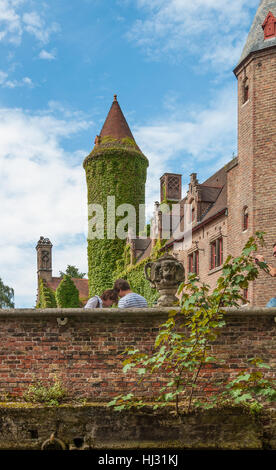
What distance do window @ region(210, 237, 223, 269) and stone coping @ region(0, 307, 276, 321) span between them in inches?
643

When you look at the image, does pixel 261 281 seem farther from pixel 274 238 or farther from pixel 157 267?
pixel 157 267

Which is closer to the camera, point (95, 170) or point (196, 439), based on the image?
point (196, 439)

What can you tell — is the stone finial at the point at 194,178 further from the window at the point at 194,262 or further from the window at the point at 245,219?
the window at the point at 245,219

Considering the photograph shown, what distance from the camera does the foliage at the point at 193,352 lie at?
796cm

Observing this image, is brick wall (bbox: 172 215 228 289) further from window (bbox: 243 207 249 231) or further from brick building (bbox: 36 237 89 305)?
brick building (bbox: 36 237 89 305)

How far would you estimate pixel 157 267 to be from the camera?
33.1ft

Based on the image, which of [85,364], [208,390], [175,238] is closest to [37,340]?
[85,364]

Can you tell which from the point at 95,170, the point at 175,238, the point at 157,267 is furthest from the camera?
the point at 95,170

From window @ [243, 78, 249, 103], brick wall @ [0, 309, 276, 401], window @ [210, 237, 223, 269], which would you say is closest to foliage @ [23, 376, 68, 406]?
brick wall @ [0, 309, 276, 401]

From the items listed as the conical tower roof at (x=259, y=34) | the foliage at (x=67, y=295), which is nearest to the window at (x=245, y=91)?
the conical tower roof at (x=259, y=34)

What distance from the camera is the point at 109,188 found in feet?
129

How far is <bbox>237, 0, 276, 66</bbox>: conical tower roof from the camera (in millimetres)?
21531
